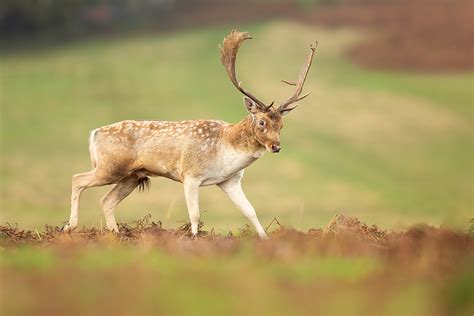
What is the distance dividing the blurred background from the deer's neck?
1592 centimetres

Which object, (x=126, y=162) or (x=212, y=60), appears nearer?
(x=126, y=162)

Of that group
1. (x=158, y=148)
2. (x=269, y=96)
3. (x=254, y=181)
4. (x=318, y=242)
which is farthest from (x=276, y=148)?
(x=269, y=96)

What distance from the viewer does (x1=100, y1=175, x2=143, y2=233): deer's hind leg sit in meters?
13.7

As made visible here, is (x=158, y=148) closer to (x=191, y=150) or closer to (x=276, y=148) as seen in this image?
(x=191, y=150)

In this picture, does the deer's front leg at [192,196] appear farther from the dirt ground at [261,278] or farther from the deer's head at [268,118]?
the dirt ground at [261,278]

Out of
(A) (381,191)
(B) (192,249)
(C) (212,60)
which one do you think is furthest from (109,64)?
(B) (192,249)

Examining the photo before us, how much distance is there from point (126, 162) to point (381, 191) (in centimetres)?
2828

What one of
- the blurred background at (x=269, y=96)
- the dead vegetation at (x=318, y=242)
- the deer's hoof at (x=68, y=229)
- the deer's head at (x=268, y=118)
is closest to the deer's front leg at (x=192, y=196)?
the dead vegetation at (x=318, y=242)

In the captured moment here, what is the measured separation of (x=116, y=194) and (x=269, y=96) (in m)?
35.0

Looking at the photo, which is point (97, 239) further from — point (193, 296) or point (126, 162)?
point (193, 296)

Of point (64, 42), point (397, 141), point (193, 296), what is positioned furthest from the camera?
point (64, 42)

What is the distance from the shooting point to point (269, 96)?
48.6m

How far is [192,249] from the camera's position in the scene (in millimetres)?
8992

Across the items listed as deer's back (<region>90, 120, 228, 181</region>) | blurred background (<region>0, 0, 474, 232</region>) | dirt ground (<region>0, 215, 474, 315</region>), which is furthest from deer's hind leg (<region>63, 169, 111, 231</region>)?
blurred background (<region>0, 0, 474, 232</region>)
